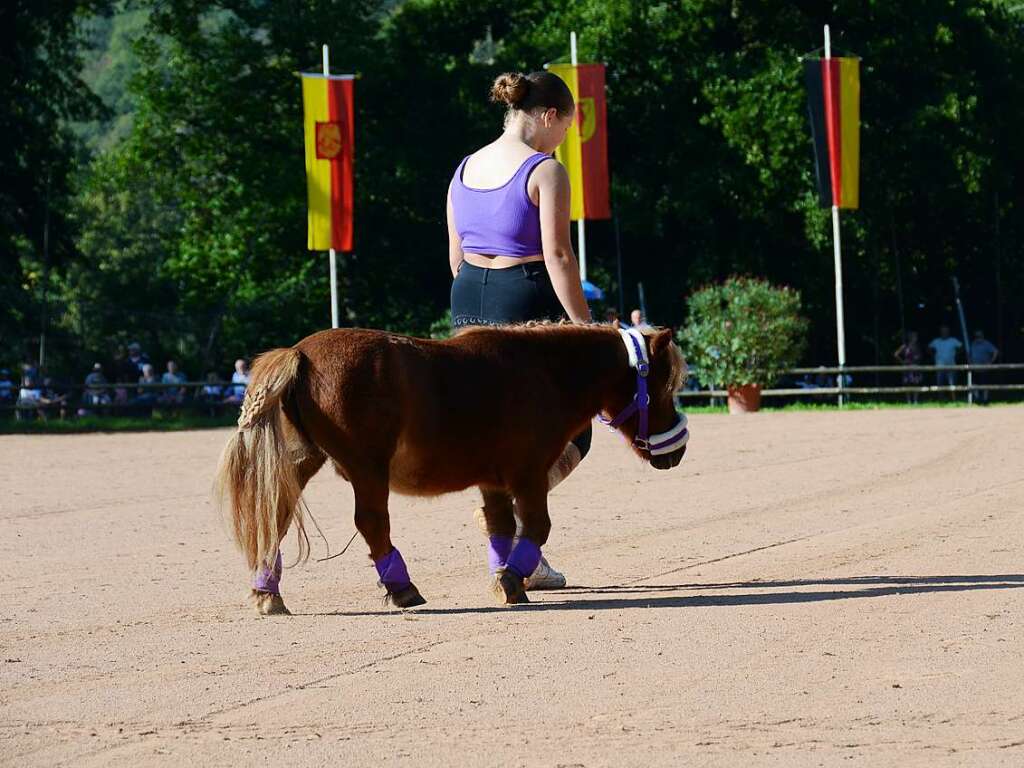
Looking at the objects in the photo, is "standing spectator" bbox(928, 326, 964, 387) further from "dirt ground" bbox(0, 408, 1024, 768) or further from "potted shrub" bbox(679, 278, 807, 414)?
"dirt ground" bbox(0, 408, 1024, 768)

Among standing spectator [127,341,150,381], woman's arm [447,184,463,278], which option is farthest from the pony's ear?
standing spectator [127,341,150,381]

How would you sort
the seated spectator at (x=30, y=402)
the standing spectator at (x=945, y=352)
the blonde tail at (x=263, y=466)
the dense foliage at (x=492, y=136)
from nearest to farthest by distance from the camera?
the blonde tail at (x=263, y=466) → the seated spectator at (x=30, y=402) → the standing spectator at (x=945, y=352) → the dense foliage at (x=492, y=136)

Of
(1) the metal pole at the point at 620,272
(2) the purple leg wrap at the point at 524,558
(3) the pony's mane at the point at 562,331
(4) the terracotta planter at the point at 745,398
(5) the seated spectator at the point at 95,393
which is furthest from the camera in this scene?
(1) the metal pole at the point at 620,272

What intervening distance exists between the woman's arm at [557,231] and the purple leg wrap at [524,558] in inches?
43.8

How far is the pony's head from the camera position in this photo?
295 inches

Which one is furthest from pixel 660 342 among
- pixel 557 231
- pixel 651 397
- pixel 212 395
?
pixel 212 395

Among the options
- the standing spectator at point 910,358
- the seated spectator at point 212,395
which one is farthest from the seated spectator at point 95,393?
the standing spectator at point 910,358

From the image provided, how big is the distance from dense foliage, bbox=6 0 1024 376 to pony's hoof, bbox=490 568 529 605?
29810 mm

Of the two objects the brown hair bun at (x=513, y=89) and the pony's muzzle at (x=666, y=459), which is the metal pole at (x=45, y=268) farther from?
the pony's muzzle at (x=666, y=459)

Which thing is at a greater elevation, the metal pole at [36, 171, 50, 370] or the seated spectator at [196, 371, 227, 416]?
the metal pole at [36, 171, 50, 370]

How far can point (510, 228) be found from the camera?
294 inches

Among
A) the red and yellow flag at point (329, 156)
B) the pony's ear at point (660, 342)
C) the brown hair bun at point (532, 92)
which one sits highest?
the red and yellow flag at point (329, 156)

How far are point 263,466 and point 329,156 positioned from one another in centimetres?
2219

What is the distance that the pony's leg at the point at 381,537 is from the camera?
680 cm
